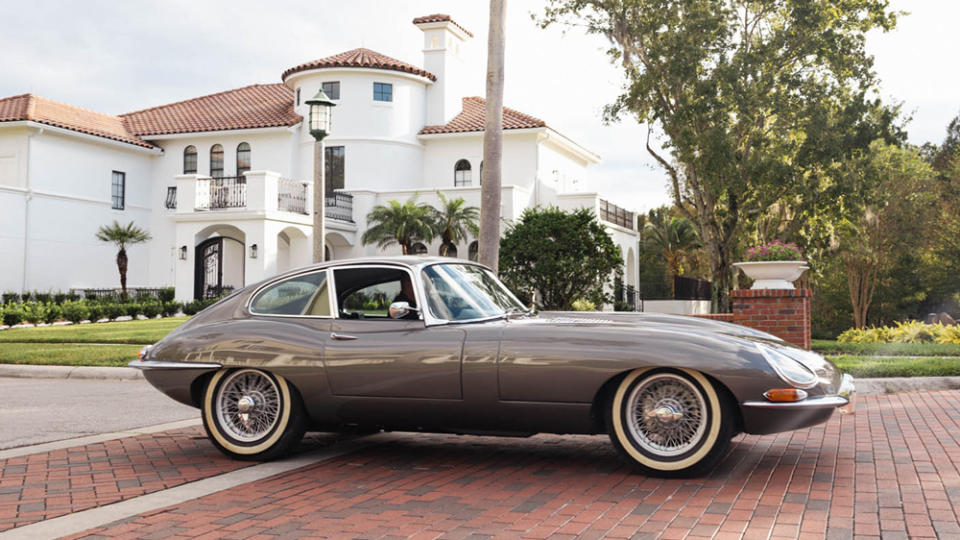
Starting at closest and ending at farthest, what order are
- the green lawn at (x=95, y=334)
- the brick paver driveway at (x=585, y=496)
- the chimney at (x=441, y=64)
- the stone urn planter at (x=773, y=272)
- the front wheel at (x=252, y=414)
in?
the brick paver driveway at (x=585, y=496)
the front wheel at (x=252, y=414)
the stone urn planter at (x=773, y=272)
the green lawn at (x=95, y=334)
the chimney at (x=441, y=64)

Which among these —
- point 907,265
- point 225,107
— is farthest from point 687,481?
point 907,265

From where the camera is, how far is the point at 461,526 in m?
4.21

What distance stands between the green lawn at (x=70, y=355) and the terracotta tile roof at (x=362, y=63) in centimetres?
2046

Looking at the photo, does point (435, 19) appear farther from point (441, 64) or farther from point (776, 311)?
point (776, 311)

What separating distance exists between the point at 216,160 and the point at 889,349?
95.9 feet

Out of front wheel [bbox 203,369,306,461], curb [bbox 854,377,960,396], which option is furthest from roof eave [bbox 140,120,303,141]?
front wheel [bbox 203,369,306,461]

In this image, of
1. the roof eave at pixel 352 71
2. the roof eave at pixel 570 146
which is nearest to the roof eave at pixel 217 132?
the roof eave at pixel 352 71

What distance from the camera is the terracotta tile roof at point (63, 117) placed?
105 feet

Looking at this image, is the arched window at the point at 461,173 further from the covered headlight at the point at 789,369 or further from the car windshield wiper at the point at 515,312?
the covered headlight at the point at 789,369

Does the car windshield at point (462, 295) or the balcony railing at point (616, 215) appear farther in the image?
the balcony railing at point (616, 215)

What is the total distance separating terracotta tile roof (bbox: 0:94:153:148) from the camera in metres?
32.2

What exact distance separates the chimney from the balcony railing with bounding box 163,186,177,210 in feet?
37.3

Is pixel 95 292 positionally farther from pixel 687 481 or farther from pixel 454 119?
pixel 687 481

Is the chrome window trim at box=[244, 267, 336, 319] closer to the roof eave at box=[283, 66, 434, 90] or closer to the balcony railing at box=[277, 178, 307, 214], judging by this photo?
the balcony railing at box=[277, 178, 307, 214]
